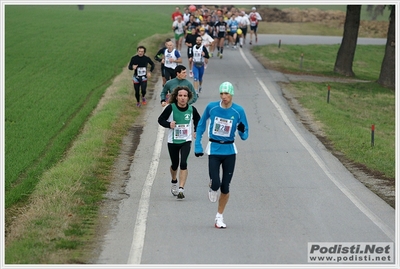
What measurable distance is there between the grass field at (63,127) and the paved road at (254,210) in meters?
0.64

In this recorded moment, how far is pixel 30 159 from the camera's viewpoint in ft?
59.0

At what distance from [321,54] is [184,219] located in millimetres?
32520

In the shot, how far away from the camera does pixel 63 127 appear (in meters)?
21.4

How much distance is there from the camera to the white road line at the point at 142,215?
9305 mm

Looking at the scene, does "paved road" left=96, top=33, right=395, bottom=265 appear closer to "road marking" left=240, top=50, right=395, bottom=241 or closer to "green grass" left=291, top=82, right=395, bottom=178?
"road marking" left=240, top=50, right=395, bottom=241

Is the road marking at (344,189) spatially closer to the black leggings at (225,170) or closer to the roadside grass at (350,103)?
the roadside grass at (350,103)

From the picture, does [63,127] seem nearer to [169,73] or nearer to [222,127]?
[169,73]

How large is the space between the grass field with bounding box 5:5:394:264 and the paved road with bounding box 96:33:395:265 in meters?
0.64

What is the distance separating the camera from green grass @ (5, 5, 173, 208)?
18.3m

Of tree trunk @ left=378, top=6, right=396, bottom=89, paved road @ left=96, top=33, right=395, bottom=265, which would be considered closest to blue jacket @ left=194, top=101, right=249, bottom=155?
paved road @ left=96, top=33, right=395, bottom=265

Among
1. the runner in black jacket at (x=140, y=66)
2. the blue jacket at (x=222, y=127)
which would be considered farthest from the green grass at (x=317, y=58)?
the blue jacket at (x=222, y=127)

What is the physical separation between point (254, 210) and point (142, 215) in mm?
1804

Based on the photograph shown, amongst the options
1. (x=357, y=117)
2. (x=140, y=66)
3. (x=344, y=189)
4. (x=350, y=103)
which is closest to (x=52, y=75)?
(x=140, y=66)

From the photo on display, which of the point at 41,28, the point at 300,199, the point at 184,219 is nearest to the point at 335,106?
the point at 300,199
